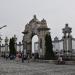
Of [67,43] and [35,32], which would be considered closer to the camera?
[67,43]

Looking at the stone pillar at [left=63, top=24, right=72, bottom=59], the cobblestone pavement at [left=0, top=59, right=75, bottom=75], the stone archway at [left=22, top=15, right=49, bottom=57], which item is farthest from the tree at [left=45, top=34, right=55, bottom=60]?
the cobblestone pavement at [left=0, top=59, right=75, bottom=75]

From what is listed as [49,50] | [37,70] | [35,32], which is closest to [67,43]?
[49,50]

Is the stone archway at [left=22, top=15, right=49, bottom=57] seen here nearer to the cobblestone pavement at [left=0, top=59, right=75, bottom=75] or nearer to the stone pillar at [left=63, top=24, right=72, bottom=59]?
the stone pillar at [left=63, top=24, right=72, bottom=59]

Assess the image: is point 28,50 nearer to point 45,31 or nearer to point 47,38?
point 45,31

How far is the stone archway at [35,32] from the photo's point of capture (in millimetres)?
51156

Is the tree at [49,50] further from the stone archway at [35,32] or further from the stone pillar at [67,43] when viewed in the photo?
the stone archway at [35,32]

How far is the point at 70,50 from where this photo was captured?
3912cm

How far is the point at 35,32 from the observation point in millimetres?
53188

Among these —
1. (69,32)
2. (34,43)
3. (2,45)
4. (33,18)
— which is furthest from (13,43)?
(69,32)

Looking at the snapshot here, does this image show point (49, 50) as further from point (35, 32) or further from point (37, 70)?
point (37, 70)

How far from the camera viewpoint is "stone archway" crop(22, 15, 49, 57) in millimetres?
51156

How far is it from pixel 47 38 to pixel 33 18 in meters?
10.0

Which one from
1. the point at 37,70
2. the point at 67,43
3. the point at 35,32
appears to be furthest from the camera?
the point at 35,32

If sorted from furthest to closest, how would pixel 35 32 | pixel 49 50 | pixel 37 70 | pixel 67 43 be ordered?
pixel 35 32 < pixel 49 50 < pixel 67 43 < pixel 37 70
